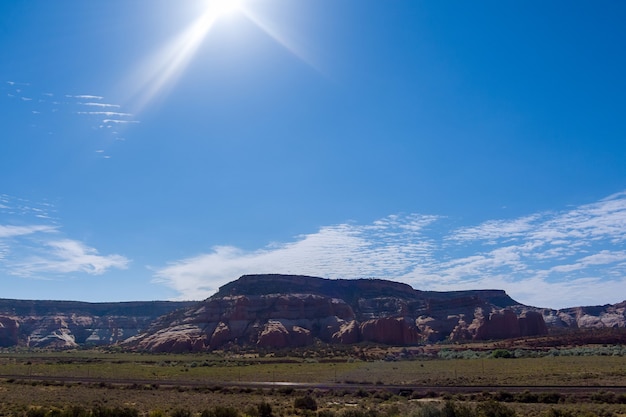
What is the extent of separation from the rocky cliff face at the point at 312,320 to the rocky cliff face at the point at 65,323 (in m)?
36.0

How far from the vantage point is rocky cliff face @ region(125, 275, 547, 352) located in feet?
404

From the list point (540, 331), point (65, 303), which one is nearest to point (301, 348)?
point (540, 331)

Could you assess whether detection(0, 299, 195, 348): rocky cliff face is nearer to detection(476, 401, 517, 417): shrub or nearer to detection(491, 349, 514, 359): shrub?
detection(491, 349, 514, 359): shrub

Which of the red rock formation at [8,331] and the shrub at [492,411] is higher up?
the red rock formation at [8,331]

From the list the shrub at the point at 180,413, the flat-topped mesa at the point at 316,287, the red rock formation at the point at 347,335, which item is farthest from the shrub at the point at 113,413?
the flat-topped mesa at the point at 316,287

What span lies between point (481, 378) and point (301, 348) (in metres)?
72.8

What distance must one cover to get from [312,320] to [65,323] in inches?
3695

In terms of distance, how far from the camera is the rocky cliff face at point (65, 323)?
16130 cm

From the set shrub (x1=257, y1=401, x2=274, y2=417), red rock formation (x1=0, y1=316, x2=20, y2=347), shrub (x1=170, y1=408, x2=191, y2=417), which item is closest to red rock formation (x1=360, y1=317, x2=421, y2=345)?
shrub (x1=257, y1=401, x2=274, y2=417)

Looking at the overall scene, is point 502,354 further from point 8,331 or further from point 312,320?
point 8,331

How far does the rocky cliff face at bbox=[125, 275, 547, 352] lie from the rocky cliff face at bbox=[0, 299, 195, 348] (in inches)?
1417

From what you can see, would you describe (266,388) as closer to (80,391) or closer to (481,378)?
(80,391)

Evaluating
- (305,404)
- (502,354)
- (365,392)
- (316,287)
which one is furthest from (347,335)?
(305,404)

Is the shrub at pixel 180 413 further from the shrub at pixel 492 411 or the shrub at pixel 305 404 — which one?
the shrub at pixel 492 411
